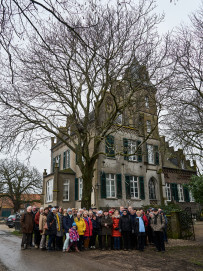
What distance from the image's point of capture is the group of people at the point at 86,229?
30.9 feet

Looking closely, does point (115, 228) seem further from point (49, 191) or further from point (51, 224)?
point (49, 191)

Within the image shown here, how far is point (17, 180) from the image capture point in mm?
41344

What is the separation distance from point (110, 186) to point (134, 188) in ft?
→ 9.68

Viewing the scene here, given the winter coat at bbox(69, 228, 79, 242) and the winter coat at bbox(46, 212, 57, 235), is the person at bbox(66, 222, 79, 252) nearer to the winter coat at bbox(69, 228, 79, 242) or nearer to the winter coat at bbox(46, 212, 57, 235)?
the winter coat at bbox(69, 228, 79, 242)

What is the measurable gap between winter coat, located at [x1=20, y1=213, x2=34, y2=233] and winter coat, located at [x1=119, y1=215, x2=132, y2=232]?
3821 mm

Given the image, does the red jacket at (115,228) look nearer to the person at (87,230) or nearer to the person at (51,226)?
the person at (87,230)

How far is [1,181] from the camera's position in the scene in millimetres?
39344

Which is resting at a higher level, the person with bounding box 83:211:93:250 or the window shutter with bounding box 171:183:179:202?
the window shutter with bounding box 171:183:179:202

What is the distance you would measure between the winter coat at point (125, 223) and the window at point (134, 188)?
517 inches

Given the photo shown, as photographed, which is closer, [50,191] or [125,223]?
[125,223]

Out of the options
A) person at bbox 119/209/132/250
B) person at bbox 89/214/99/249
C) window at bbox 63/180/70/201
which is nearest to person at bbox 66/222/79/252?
person at bbox 89/214/99/249

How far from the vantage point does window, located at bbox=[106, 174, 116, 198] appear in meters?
21.4

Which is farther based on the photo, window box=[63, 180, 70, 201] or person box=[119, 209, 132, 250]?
window box=[63, 180, 70, 201]

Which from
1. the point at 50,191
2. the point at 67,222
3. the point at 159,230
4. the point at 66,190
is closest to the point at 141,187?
the point at 66,190
